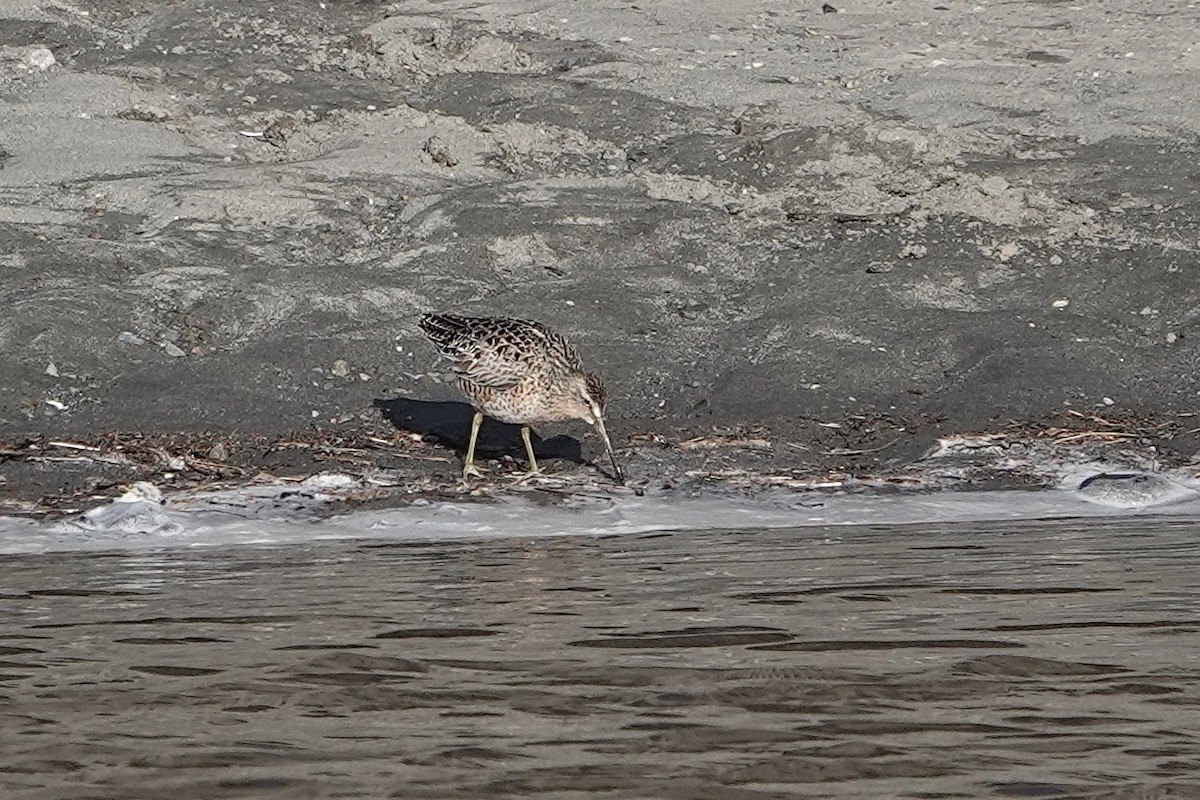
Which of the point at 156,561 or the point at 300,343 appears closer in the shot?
the point at 156,561

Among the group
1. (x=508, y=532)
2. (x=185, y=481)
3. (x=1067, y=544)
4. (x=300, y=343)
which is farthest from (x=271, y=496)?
(x=1067, y=544)

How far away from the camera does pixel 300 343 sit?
10836 mm

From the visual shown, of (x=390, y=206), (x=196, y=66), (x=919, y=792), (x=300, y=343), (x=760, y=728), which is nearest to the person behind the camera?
(x=919, y=792)

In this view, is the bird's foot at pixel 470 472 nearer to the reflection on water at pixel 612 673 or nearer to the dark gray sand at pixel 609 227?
the dark gray sand at pixel 609 227

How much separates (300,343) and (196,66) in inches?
194

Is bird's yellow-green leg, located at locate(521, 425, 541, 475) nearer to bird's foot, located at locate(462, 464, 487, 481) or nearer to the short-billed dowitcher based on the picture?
the short-billed dowitcher

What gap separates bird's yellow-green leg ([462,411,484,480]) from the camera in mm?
9188

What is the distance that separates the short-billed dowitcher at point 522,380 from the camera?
30.8 ft

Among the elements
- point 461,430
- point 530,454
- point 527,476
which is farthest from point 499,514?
point 461,430

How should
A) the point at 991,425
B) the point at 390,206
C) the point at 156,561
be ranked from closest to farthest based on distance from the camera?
the point at 156,561, the point at 991,425, the point at 390,206

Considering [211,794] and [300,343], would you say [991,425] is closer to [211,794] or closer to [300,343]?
[300,343]

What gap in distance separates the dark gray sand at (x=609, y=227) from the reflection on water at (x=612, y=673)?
2396 millimetres

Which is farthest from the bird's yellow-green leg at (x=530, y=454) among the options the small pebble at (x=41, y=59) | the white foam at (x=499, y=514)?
the small pebble at (x=41, y=59)

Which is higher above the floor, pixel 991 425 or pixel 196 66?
pixel 196 66
